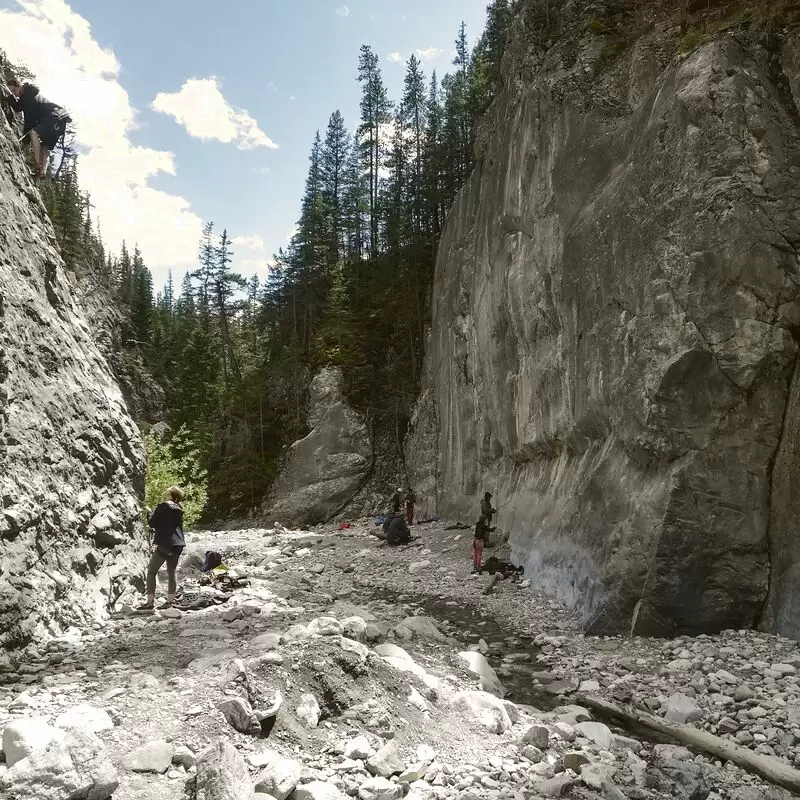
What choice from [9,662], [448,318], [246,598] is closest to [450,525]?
[448,318]

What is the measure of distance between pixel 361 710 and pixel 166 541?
5.20 meters

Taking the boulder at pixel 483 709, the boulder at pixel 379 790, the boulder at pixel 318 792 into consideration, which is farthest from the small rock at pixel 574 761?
the boulder at pixel 318 792

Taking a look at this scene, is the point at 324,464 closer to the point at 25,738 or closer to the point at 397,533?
the point at 397,533

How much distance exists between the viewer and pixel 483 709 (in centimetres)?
677

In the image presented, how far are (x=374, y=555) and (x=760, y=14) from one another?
57.3 ft

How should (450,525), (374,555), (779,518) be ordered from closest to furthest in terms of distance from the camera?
(779,518) < (374,555) < (450,525)

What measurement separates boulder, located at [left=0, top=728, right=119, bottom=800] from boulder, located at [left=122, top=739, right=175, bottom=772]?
0.30 metres

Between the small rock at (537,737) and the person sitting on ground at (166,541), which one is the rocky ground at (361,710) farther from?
the person sitting on ground at (166,541)

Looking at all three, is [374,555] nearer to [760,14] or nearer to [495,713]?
[495,713]

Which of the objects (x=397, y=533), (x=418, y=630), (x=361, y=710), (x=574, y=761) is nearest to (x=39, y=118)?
(x=418, y=630)

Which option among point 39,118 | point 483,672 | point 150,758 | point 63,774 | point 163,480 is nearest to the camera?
point 63,774

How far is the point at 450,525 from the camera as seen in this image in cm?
2414

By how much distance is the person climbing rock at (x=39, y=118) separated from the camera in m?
12.8

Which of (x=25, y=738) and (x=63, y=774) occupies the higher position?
(x=25, y=738)
